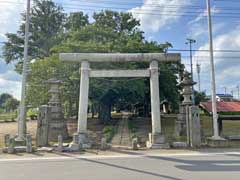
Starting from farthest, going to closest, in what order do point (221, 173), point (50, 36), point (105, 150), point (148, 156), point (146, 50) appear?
1. point (50, 36)
2. point (146, 50)
3. point (105, 150)
4. point (148, 156)
5. point (221, 173)

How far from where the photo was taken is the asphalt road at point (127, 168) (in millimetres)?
7570

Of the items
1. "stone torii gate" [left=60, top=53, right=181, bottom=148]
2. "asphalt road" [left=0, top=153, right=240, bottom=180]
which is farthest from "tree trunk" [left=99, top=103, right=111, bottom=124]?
"asphalt road" [left=0, top=153, right=240, bottom=180]

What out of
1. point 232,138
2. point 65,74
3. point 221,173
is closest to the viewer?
point 221,173

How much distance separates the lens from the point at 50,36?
3856 centimetres

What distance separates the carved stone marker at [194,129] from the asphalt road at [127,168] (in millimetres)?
3240

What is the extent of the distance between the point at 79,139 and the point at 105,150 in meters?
1.75

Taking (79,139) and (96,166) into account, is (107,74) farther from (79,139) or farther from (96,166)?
(96,166)

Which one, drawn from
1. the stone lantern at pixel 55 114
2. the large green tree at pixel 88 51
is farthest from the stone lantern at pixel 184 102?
the stone lantern at pixel 55 114

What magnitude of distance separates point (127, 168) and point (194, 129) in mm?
6886

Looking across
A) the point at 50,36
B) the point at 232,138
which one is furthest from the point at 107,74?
the point at 50,36

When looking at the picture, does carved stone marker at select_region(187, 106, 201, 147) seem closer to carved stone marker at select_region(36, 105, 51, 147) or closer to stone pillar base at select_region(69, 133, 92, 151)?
stone pillar base at select_region(69, 133, 92, 151)

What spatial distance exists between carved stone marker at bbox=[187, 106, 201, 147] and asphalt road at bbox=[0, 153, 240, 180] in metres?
3.24

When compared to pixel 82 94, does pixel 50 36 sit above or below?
above

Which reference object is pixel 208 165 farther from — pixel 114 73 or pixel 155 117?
pixel 114 73
